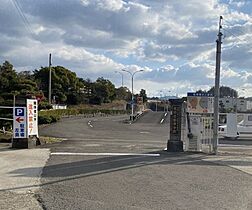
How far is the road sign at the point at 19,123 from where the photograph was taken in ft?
65.3

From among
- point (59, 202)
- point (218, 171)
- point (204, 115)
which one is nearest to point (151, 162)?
point (218, 171)

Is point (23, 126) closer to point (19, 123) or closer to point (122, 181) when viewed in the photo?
point (19, 123)

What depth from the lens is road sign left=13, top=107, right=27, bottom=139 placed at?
65.3ft

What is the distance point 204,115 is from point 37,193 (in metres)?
12.4

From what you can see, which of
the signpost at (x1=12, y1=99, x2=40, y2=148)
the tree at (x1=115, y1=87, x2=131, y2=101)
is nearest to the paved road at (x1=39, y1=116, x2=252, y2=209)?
the signpost at (x1=12, y1=99, x2=40, y2=148)

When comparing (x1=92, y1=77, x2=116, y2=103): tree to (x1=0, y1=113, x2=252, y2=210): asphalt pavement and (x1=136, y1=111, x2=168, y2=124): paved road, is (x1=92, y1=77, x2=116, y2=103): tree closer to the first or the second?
(x1=136, y1=111, x2=168, y2=124): paved road

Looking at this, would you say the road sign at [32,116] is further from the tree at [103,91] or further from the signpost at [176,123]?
the tree at [103,91]

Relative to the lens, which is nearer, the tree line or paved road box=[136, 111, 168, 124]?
paved road box=[136, 111, 168, 124]

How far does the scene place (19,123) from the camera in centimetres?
2000

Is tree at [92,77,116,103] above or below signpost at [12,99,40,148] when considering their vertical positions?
above

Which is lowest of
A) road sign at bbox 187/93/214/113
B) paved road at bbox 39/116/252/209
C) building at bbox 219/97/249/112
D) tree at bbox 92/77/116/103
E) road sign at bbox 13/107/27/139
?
paved road at bbox 39/116/252/209

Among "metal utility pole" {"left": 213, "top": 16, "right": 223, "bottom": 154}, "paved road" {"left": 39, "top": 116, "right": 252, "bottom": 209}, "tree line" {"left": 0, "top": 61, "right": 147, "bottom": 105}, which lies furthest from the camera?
"tree line" {"left": 0, "top": 61, "right": 147, "bottom": 105}

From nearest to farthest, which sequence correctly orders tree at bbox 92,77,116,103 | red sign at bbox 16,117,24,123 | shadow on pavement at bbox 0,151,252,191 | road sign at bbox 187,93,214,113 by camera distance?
shadow on pavement at bbox 0,151,252,191
red sign at bbox 16,117,24,123
road sign at bbox 187,93,214,113
tree at bbox 92,77,116,103

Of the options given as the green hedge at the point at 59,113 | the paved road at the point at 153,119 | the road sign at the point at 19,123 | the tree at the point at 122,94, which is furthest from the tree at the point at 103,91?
the road sign at the point at 19,123
